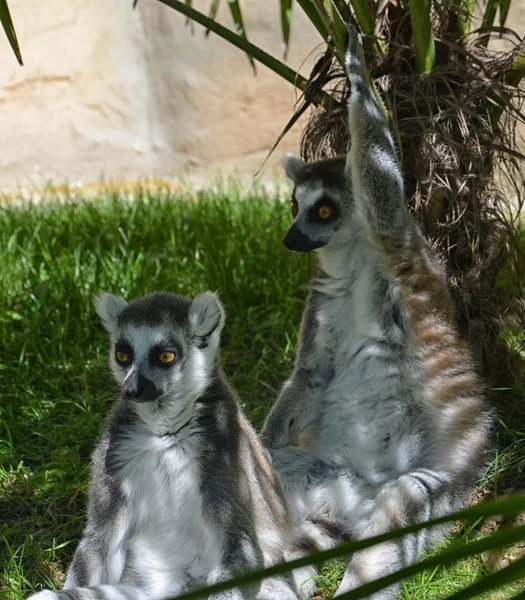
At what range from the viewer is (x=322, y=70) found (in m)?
4.02

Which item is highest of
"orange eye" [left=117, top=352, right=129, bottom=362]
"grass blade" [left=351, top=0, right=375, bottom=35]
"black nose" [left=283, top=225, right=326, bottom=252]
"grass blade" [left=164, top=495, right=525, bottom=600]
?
"grass blade" [left=351, top=0, right=375, bottom=35]

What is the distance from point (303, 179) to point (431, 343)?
992 millimetres

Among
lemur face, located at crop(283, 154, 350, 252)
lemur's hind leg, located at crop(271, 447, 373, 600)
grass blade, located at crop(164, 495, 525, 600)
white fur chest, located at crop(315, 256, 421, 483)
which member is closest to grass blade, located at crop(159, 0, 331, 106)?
lemur face, located at crop(283, 154, 350, 252)

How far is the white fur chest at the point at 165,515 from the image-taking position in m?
3.00

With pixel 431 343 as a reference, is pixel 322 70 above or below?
above

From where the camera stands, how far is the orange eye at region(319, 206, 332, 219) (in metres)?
4.03

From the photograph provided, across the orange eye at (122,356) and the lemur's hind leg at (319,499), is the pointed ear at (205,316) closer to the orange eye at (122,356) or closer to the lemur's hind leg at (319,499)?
the orange eye at (122,356)

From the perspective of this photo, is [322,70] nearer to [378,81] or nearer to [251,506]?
[378,81]

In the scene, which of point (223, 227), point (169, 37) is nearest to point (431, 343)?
point (223, 227)

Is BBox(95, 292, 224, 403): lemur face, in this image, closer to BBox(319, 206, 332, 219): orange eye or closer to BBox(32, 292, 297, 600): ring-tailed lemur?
BBox(32, 292, 297, 600): ring-tailed lemur

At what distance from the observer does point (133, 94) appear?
10570 mm

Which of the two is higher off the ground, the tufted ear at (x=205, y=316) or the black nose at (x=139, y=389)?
the tufted ear at (x=205, y=316)

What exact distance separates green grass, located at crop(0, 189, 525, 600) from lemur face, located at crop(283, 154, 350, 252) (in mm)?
1056

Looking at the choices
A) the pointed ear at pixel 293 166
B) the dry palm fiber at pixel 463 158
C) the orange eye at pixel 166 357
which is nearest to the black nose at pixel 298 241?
the pointed ear at pixel 293 166
